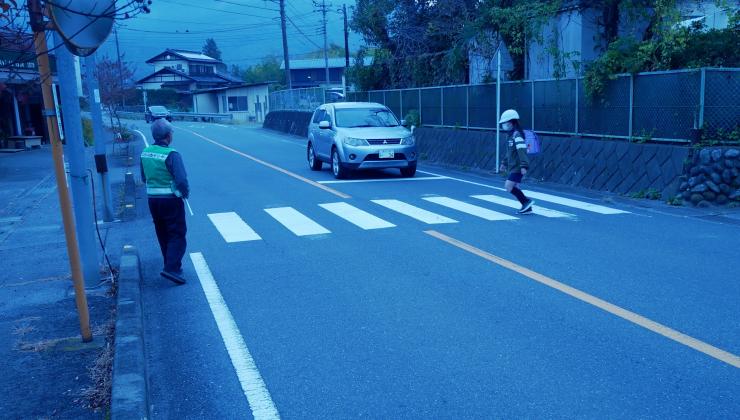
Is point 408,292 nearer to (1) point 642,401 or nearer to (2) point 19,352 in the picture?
(1) point 642,401

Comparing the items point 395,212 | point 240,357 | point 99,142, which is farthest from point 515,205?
point 240,357

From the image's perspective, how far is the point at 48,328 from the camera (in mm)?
5820

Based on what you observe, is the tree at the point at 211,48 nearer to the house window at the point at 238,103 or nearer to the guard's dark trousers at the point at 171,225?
the house window at the point at 238,103

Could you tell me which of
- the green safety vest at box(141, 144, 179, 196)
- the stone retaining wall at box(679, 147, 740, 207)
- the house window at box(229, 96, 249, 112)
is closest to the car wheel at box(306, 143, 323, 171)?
the stone retaining wall at box(679, 147, 740, 207)

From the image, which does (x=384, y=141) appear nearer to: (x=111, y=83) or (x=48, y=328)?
(x=48, y=328)

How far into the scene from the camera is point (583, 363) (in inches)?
189

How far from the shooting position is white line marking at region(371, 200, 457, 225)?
1058 centimetres

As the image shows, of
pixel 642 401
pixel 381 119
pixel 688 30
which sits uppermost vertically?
pixel 688 30

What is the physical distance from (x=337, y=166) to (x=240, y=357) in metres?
11.9

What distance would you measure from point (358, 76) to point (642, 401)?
1163 inches

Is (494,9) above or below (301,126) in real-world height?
above

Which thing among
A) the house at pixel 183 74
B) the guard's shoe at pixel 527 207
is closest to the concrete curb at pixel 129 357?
the guard's shoe at pixel 527 207

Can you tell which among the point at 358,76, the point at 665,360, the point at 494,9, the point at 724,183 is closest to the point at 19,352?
the point at 665,360

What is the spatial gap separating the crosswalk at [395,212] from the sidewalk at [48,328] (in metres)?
1.78
